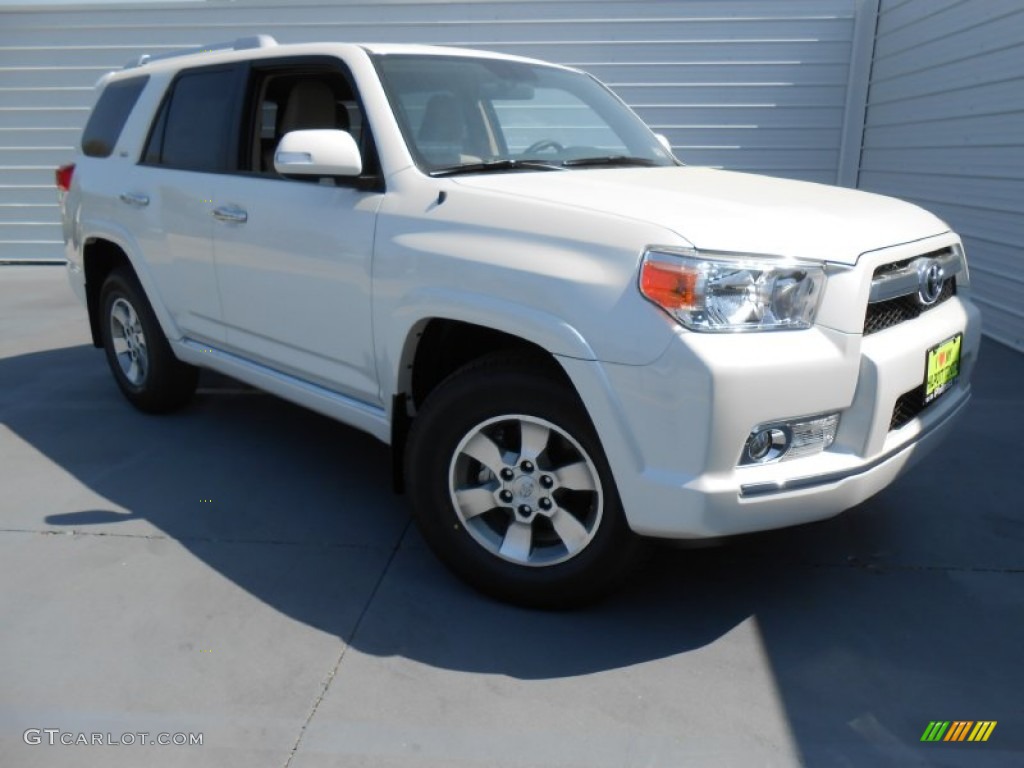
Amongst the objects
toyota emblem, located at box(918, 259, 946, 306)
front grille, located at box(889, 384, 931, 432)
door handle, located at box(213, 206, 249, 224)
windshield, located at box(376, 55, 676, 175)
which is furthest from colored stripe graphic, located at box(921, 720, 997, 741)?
door handle, located at box(213, 206, 249, 224)

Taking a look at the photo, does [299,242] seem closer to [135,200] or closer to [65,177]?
[135,200]

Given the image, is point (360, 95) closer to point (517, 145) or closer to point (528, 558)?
point (517, 145)

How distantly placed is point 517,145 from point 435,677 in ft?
6.69

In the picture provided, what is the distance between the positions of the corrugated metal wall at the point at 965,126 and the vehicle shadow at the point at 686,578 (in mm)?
2584

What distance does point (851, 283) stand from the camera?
2494 mm

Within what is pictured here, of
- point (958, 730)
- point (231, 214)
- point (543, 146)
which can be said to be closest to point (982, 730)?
point (958, 730)

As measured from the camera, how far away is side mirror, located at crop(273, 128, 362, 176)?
9.94 feet

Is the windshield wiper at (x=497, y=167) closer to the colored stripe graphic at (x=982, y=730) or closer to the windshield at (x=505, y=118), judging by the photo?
the windshield at (x=505, y=118)

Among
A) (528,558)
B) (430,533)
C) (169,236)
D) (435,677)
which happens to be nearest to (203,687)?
(435,677)

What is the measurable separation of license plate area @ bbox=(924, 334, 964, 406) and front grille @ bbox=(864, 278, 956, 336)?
132 millimetres

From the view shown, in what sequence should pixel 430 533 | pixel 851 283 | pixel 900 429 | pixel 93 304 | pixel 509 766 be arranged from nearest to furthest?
1. pixel 509 766
2. pixel 851 283
3. pixel 900 429
4. pixel 430 533
5. pixel 93 304

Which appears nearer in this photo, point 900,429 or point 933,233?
point 900,429

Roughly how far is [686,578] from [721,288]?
1.23 meters

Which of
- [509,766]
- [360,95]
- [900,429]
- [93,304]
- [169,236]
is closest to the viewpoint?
[509,766]
